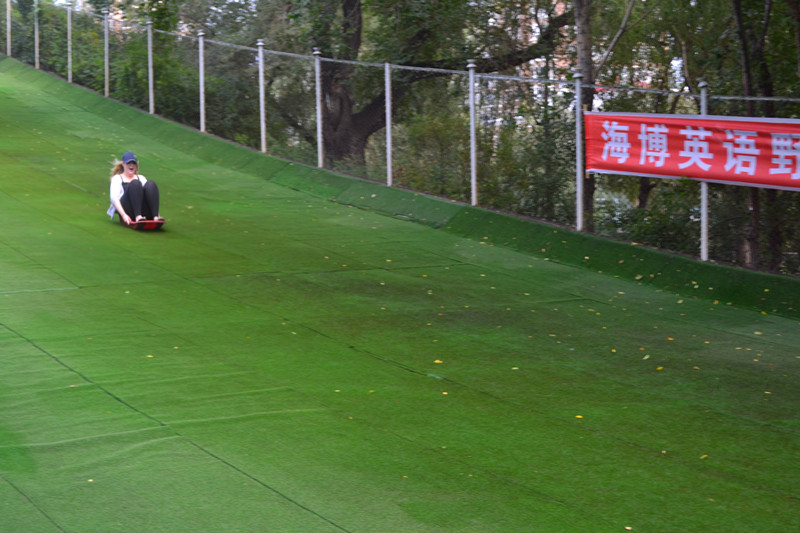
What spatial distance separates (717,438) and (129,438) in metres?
4.00

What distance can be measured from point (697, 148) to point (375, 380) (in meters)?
6.19

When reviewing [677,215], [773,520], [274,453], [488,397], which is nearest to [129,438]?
[274,453]

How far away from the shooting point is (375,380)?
24.0ft

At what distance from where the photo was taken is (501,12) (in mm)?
20203

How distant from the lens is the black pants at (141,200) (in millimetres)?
12547

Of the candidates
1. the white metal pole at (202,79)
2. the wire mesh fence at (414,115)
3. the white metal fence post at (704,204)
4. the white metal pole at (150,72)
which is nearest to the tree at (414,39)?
the wire mesh fence at (414,115)

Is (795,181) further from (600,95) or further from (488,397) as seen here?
(488,397)

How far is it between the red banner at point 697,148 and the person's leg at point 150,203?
20.1ft

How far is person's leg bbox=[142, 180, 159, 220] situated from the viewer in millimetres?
12594

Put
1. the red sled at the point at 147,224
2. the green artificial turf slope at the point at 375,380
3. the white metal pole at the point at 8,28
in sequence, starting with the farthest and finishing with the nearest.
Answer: the white metal pole at the point at 8,28
the red sled at the point at 147,224
the green artificial turf slope at the point at 375,380

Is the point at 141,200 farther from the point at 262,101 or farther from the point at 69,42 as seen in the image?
the point at 69,42

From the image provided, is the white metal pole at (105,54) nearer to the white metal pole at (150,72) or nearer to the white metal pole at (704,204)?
the white metal pole at (150,72)

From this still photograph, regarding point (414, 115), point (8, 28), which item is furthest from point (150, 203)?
point (8, 28)

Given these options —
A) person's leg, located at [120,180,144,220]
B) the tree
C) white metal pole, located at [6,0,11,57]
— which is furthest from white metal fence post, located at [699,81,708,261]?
white metal pole, located at [6,0,11,57]
